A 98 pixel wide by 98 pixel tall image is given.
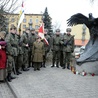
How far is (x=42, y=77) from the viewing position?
34.1 feet

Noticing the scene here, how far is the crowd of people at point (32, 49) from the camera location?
32.8 feet

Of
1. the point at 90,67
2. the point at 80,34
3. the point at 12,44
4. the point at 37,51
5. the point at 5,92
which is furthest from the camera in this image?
the point at 80,34

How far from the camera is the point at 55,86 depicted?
853 centimetres

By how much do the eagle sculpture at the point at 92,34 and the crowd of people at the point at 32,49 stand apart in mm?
732

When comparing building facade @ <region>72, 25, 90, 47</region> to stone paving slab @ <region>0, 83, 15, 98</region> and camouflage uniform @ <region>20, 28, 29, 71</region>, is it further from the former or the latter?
stone paving slab @ <region>0, 83, 15, 98</region>

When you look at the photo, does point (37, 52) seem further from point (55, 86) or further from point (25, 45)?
point (55, 86)

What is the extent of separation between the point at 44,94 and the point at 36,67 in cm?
506

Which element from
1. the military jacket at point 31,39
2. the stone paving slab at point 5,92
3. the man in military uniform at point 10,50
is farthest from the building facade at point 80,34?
the stone paving slab at point 5,92

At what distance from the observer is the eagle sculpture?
11508mm

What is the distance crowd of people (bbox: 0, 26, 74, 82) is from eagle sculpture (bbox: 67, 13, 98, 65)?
732 mm

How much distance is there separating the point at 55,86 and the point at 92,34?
4.61m

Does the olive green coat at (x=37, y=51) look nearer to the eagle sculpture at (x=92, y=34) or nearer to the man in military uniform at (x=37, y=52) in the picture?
the man in military uniform at (x=37, y=52)

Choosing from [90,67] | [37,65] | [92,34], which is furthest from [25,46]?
[92,34]


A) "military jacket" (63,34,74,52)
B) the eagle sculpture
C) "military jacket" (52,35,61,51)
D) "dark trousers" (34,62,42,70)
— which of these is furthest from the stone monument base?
"dark trousers" (34,62,42,70)
